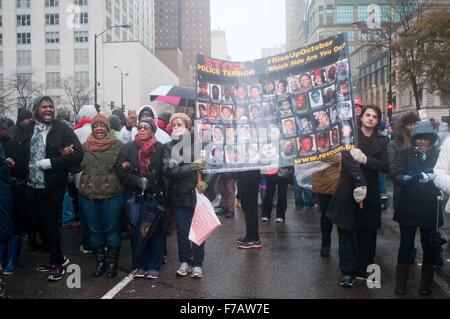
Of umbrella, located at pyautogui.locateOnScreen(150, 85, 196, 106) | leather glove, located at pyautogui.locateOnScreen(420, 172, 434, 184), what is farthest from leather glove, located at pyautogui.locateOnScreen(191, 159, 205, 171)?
umbrella, located at pyautogui.locateOnScreen(150, 85, 196, 106)

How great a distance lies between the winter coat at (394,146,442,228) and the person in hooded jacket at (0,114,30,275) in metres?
4.22

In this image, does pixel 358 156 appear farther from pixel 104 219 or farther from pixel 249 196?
pixel 104 219

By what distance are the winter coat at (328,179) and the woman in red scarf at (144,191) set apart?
2181 mm

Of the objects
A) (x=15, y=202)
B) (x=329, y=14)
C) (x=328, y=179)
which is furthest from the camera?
(x=329, y=14)

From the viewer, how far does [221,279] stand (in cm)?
511

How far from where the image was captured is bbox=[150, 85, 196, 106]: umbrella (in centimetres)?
847

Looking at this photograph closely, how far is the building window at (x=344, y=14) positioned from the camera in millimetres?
86125

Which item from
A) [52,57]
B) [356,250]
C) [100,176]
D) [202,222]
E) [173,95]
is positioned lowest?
[356,250]

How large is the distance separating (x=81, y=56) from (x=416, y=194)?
81.2 m

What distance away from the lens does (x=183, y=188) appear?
5.17 meters

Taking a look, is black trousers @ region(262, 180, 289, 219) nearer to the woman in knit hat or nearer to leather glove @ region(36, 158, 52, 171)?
the woman in knit hat

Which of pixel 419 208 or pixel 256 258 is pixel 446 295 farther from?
pixel 256 258

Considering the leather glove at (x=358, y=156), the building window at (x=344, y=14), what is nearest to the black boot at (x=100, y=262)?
the leather glove at (x=358, y=156)

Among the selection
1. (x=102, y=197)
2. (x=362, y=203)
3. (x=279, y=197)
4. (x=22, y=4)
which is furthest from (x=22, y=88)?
(x=362, y=203)
